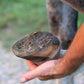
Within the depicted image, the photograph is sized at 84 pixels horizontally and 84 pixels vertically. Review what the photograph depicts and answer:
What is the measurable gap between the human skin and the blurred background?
1021mm

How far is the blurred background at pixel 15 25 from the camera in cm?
232

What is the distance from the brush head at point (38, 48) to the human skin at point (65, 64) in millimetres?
55

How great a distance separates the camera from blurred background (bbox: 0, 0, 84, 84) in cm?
232

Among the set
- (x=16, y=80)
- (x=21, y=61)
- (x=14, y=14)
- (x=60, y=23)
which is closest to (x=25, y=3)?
(x=14, y=14)

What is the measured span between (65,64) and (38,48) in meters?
0.19

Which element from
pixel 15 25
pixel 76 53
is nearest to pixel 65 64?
pixel 76 53

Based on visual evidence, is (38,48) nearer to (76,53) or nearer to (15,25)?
(76,53)

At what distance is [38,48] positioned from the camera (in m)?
1.21

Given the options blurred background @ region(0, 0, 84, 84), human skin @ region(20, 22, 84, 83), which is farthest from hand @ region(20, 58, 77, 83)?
blurred background @ region(0, 0, 84, 84)

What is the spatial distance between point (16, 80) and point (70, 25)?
745 mm

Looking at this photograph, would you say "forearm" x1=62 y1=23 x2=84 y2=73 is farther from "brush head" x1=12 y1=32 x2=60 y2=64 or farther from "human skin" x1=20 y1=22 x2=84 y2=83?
"brush head" x1=12 y1=32 x2=60 y2=64

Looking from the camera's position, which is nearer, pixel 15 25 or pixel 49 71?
pixel 49 71

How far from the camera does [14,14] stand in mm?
3168

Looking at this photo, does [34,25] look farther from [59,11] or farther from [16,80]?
[59,11]
